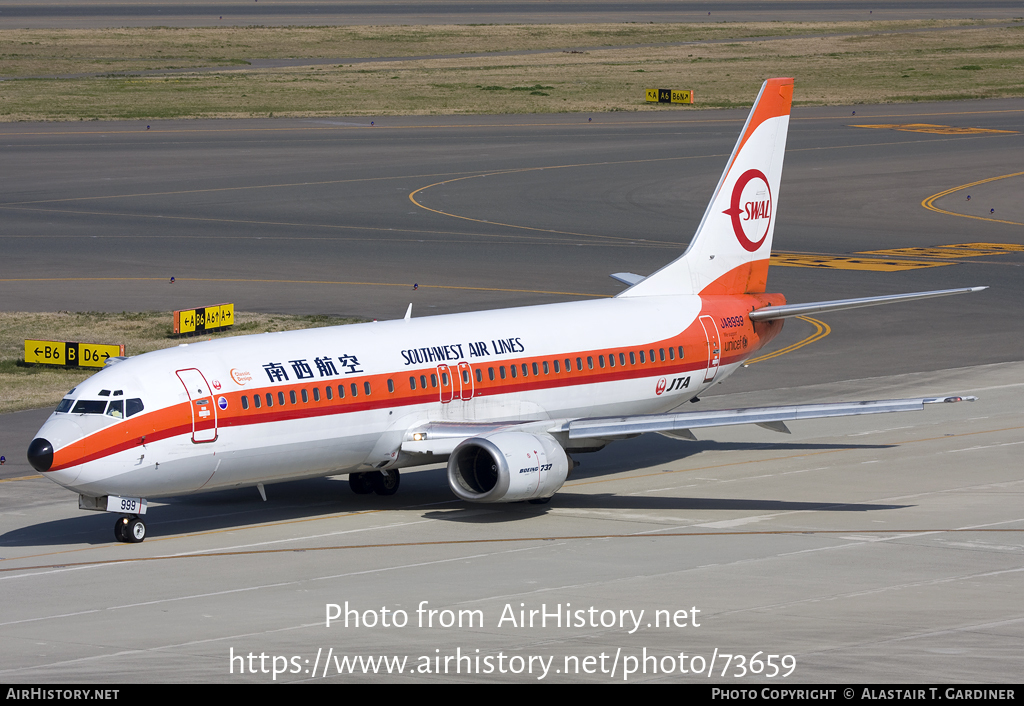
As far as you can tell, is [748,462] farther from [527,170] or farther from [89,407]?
[527,170]

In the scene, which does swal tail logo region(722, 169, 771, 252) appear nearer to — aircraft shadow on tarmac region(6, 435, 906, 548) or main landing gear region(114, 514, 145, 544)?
aircraft shadow on tarmac region(6, 435, 906, 548)

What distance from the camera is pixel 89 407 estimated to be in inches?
1235

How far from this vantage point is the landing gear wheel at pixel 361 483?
37531mm

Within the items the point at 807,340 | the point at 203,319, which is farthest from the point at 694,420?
the point at 203,319

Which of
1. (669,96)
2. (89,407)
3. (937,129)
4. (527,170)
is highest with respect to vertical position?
(669,96)

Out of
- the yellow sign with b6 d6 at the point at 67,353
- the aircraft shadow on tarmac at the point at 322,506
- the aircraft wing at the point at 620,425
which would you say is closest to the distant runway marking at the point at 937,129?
the yellow sign with b6 d6 at the point at 67,353

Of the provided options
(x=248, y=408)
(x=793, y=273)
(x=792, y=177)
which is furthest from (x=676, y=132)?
(x=248, y=408)

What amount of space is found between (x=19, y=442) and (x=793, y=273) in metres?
35.9

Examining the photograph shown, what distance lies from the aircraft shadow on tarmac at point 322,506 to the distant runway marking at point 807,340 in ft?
52.2

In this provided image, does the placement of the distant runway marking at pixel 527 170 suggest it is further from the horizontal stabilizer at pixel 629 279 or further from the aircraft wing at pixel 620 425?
the aircraft wing at pixel 620 425

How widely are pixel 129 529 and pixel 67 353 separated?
19368 mm

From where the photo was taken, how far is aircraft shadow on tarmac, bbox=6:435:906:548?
112 feet

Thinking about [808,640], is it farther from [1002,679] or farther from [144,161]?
[144,161]

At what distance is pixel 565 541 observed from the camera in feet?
106
